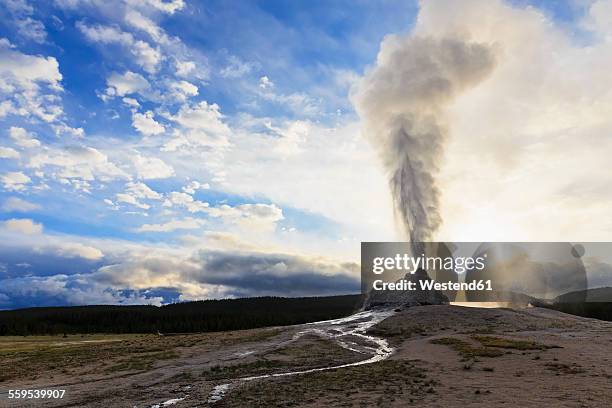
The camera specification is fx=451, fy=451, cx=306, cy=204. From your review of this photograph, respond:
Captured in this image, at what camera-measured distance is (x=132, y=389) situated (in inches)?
1115

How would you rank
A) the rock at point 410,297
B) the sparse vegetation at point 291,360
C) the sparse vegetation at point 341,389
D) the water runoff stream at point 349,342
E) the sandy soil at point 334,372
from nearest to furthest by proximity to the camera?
the sparse vegetation at point 341,389, the sandy soil at point 334,372, the water runoff stream at point 349,342, the sparse vegetation at point 291,360, the rock at point 410,297

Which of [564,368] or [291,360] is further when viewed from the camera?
[291,360]

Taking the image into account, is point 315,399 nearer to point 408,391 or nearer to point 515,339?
point 408,391

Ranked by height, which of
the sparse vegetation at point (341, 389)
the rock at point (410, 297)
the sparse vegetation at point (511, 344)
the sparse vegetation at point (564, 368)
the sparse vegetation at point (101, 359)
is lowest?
the sparse vegetation at point (101, 359)

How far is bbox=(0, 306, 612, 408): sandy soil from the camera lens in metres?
22.9

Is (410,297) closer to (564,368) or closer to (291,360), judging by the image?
(291,360)

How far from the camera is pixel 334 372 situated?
31.2 m

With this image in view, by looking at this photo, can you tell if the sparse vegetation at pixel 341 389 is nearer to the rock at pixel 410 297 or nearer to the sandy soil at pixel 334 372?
the sandy soil at pixel 334 372

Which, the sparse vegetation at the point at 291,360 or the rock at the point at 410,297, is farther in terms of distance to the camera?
the rock at the point at 410,297

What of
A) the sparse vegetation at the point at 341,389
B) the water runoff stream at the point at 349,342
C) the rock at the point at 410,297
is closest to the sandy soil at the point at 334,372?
the sparse vegetation at the point at 341,389

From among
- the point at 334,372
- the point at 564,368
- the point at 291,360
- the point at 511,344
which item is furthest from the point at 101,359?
the point at 564,368

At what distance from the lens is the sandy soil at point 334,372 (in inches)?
903

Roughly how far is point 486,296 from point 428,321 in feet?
248

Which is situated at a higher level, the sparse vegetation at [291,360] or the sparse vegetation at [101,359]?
the sparse vegetation at [291,360]
